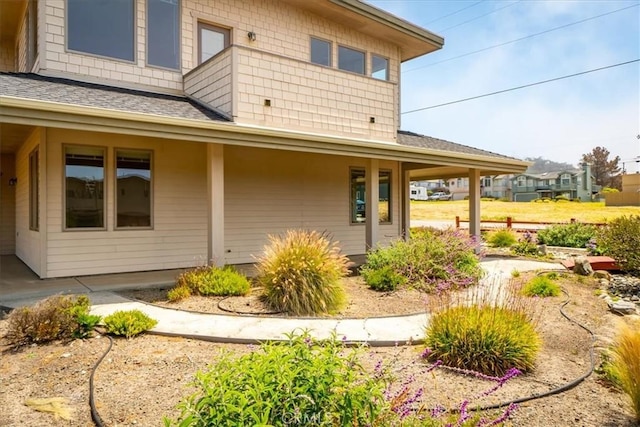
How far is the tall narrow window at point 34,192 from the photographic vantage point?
8664 millimetres

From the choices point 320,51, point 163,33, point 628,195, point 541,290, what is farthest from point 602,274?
point 628,195

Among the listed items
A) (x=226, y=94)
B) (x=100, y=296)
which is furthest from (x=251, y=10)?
(x=100, y=296)

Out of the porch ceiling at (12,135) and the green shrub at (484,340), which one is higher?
the porch ceiling at (12,135)

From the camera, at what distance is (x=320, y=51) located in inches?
475

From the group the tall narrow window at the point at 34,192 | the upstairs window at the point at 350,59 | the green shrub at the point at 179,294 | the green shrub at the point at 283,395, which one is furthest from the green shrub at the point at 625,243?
the tall narrow window at the point at 34,192

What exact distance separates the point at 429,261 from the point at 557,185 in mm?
70763

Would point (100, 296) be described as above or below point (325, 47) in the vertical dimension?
below

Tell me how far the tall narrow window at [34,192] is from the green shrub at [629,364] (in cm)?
959

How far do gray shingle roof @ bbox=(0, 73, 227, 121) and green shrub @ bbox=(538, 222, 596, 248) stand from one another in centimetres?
1301

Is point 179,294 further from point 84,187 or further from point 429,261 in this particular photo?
point 429,261

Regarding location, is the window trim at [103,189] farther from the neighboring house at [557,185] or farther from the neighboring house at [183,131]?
the neighboring house at [557,185]

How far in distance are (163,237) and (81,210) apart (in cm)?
168

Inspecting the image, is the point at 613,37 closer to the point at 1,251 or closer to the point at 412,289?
the point at 412,289

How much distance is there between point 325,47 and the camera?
39.8 ft
